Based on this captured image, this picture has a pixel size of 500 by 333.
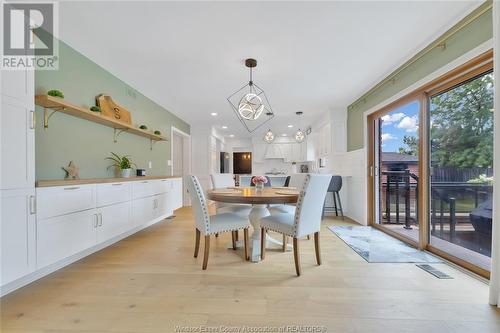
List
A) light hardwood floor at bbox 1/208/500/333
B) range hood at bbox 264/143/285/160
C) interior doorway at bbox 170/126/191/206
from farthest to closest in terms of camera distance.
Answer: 1. range hood at bbox 264/143/285/160
2. interior doorway at bbox 170/126/191/206
3. light hardwood floor at bbox 1/208/500/333

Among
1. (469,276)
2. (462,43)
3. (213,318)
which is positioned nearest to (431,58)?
(462,43)

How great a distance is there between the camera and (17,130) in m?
1.71

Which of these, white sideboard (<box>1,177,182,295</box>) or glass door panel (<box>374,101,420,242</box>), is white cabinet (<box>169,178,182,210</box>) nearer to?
white sideboard (<box>1,177,182,295</box>)

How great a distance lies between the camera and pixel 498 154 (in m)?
1.56

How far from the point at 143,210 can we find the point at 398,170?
4.03 metres

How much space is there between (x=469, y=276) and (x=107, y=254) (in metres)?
3.74

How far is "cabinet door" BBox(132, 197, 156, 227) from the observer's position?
3.14 meters

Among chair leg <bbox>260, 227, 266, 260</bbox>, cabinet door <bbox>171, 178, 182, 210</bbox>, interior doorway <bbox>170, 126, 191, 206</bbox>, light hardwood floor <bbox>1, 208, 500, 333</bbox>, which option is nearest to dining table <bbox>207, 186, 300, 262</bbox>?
chair leg <bbox>260, 227, 266, 260</bbox>

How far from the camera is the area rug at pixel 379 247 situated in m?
2.45

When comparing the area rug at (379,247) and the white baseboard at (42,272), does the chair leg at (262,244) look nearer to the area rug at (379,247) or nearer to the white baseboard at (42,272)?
the area rug at (379,247)

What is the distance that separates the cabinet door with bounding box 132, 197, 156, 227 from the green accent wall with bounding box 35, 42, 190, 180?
571mm

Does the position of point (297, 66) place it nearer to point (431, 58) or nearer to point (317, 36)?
point (317, 36)

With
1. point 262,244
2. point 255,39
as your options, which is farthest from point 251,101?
point 262,244

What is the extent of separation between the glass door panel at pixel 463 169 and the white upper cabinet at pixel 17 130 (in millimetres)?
3965
